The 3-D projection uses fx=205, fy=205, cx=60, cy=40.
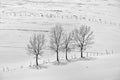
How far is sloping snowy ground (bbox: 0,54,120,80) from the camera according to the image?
14711 mm

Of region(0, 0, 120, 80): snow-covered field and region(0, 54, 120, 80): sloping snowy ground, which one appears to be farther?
region(0, 0, 120, 80): snow-covered field

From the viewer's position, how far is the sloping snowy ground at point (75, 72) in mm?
14711

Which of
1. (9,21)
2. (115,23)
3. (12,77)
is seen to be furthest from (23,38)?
(115,23)

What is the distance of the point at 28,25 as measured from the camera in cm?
3175

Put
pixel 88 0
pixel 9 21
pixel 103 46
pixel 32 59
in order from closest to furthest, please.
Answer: pixel 32 59
pixel 103 46
pixel 9 21
pixel 88 0

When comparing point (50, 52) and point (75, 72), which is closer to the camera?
point (75, 72)

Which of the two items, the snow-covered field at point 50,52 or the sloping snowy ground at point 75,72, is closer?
the sloping snowy ground at point 75,72

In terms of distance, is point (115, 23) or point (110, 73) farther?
point (115, 23)

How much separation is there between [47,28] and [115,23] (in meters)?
12.3

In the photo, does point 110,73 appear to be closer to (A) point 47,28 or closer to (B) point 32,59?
(B) point 32,59

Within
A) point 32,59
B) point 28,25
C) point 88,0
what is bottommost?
point 32,59

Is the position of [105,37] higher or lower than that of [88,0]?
lower

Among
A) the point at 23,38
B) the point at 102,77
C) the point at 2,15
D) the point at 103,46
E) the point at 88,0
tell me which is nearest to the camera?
the point at 102,77

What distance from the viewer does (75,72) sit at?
1540cm
